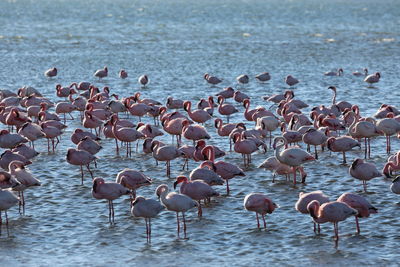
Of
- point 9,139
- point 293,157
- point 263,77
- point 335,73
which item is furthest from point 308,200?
point 335,73

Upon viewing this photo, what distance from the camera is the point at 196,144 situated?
21203 mm

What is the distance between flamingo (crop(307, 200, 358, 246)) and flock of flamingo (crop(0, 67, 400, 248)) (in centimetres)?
2

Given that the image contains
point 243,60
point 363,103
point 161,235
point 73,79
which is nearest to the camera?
point 161,235

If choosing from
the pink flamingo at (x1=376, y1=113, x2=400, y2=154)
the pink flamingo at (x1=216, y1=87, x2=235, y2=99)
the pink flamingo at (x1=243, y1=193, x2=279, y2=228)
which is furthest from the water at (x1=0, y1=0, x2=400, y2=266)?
the pink flamingo at (x1=216, y1=87, x2=235, y2=99)

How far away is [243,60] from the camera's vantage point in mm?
45312

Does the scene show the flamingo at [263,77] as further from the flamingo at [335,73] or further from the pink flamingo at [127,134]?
the pink flamingo at [127,134]

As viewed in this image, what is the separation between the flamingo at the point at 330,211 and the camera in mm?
13961

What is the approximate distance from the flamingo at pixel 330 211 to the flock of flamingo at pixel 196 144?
19 mm

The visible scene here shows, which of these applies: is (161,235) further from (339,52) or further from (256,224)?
(339,52)

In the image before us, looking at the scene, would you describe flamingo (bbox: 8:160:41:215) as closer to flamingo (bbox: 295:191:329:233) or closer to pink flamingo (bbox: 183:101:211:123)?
→ flamingo (bbox: 295:191:329:233)

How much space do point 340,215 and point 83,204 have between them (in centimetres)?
604

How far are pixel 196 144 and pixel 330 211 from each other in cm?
775

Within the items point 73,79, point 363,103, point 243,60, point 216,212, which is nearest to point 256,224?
point 216,212

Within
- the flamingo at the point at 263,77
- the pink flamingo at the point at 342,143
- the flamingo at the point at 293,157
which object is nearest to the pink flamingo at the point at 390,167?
the pink flamingo at the point at 342,143
